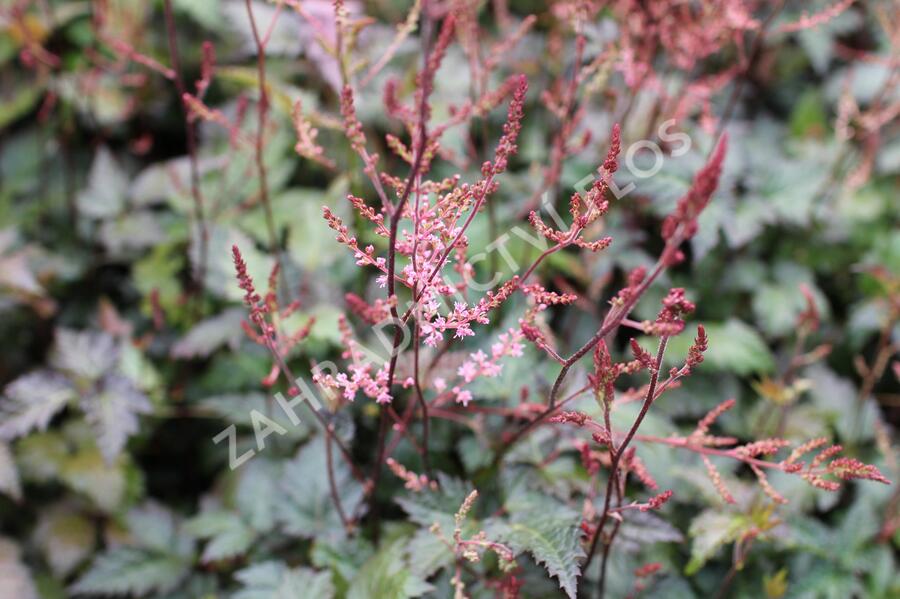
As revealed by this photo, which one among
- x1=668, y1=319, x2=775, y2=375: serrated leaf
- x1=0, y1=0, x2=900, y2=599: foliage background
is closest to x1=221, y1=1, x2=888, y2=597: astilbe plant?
x1=0, y1=0, x2=900, y2=599: foliage background

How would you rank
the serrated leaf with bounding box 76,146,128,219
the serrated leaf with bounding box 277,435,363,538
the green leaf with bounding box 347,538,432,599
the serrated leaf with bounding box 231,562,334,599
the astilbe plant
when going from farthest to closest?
the serrated leaf with bounding box 76,146,128,219
the serrated leaf with bounding box 277,435,363,538
the serrated leaf with bounding box 231,562,334,599
the green leaf with bounding box 347,538,432,599
the astilbe plant

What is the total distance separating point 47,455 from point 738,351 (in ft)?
6.79

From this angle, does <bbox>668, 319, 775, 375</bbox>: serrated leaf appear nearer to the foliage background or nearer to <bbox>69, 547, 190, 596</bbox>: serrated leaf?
the foliage background

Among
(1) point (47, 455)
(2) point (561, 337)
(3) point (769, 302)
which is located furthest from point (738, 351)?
(1) point (47, 455)

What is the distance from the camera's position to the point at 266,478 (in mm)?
2043

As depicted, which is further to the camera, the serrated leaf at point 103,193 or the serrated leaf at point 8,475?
the serrated leaf at point 103,193

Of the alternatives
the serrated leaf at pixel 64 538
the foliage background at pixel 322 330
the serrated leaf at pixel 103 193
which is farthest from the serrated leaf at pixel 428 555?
the serrated leaf at pixel 103 193

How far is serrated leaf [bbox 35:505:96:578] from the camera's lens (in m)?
2.12

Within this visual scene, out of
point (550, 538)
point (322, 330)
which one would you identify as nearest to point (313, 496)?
point (322, 330)

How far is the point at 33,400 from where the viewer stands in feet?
6.47

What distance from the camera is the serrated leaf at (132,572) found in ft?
6.37

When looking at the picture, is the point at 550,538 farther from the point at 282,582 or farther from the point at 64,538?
the point at 64,538

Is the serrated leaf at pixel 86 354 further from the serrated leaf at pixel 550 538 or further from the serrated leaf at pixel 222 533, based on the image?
the serrated leaf at pixel 550 538

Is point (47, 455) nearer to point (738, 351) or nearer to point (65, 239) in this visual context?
point (65, 239)
